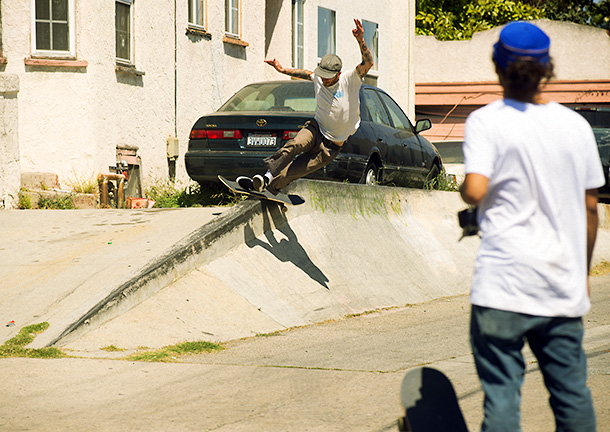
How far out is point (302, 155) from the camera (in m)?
8.30

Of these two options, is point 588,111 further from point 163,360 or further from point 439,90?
point 163,360

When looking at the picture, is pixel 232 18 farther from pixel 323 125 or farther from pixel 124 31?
pixel 323 125

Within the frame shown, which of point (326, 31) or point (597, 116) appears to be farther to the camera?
point (597, 116)

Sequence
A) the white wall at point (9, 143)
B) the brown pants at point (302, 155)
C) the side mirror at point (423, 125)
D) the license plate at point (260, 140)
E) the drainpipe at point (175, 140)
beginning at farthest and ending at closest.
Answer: the drainpipe at point (175, 140) → the side mirror at point (423, 125) → the white wall at point (9, 143) → the license plate at point (260, 140) → the brown pants at point (302, 155)

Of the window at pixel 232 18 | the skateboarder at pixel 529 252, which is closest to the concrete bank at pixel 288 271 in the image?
the skateboarder at pixel 529 252

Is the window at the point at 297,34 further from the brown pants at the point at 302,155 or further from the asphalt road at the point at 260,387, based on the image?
the asphalt road at the point at 260,387

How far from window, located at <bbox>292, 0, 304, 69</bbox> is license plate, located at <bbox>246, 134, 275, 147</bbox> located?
932cm

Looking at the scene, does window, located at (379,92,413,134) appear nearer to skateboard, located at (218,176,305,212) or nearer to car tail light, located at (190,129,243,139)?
car tail light, located at (190,129,243,139)

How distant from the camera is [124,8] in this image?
14.0m

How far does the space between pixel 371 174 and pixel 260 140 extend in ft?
5.54

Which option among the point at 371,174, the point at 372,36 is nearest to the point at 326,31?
the point at 372,36

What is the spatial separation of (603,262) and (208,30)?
8.35m

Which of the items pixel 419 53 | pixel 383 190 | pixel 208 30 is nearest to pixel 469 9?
pixel 419 53

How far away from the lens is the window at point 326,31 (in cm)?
2036
